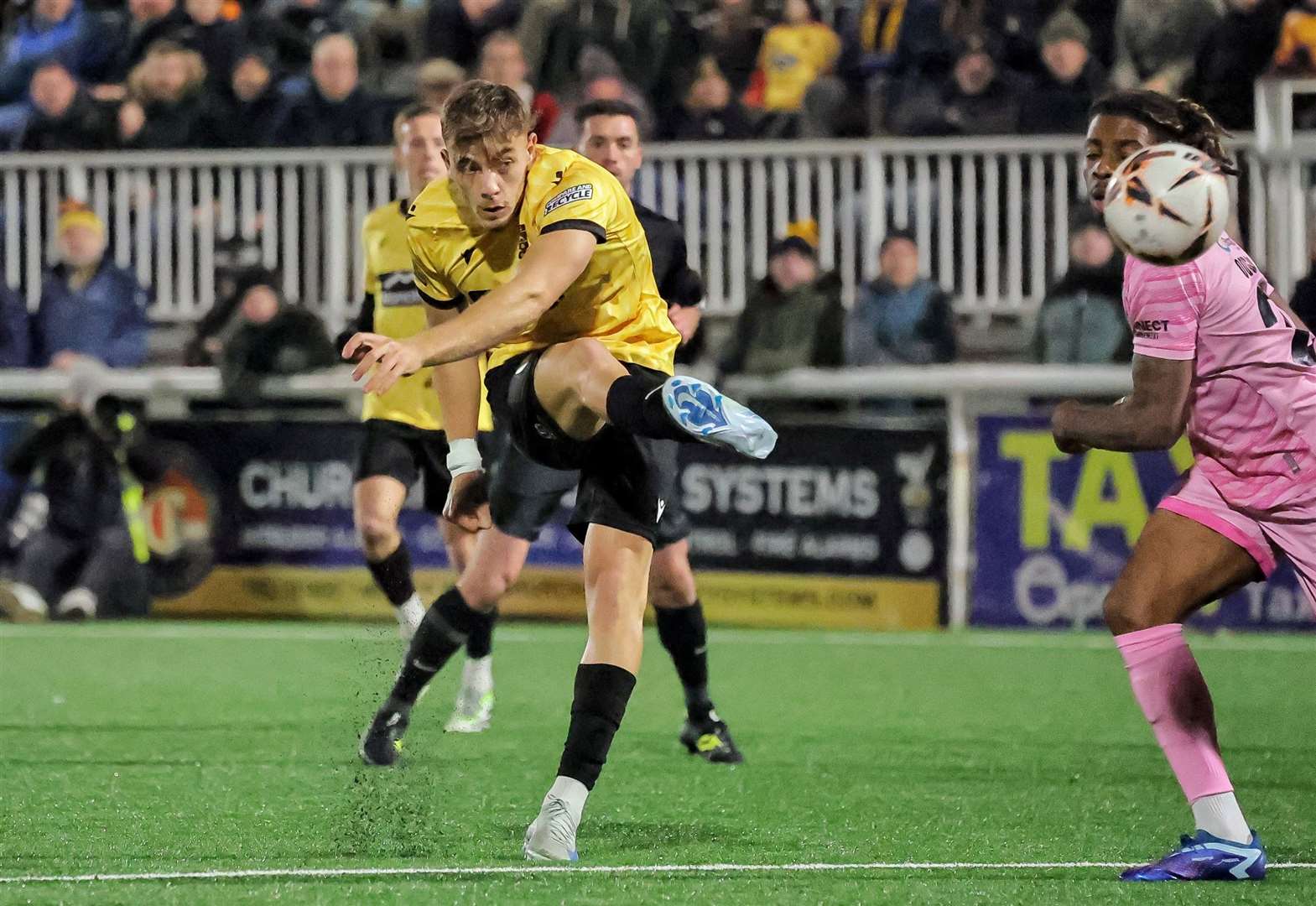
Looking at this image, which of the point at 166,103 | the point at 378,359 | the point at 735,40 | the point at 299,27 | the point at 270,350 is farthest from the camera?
the point at 299,27

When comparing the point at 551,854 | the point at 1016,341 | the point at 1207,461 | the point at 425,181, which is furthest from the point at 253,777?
the point at 1016,341

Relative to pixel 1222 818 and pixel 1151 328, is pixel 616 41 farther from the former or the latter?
pixel 1222 818

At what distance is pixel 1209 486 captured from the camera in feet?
17.9

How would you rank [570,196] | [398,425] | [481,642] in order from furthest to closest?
[398,425] → [481,642] → [570,196]

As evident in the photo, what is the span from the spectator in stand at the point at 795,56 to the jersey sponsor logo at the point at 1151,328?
1025 centimetres

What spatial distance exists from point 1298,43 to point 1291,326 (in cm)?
934

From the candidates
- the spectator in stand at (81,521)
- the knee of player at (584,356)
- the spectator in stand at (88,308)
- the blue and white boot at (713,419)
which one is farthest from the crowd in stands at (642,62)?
the blue and white boot at (713,419)

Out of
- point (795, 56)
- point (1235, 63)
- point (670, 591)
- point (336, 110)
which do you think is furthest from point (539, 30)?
point (670, 591)

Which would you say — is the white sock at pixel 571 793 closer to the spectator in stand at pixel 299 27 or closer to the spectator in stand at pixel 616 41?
the spectator in stand at pixel 616 41

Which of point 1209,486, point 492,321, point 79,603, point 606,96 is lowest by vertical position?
point 79,603

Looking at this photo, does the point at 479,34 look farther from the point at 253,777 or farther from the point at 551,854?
the point at 551,854

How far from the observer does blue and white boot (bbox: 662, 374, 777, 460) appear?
5418 mm

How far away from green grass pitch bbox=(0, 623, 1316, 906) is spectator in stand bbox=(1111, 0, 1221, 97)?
4.25 meters

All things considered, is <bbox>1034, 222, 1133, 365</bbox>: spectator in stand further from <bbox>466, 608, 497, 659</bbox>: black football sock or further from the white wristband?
the white wristband
